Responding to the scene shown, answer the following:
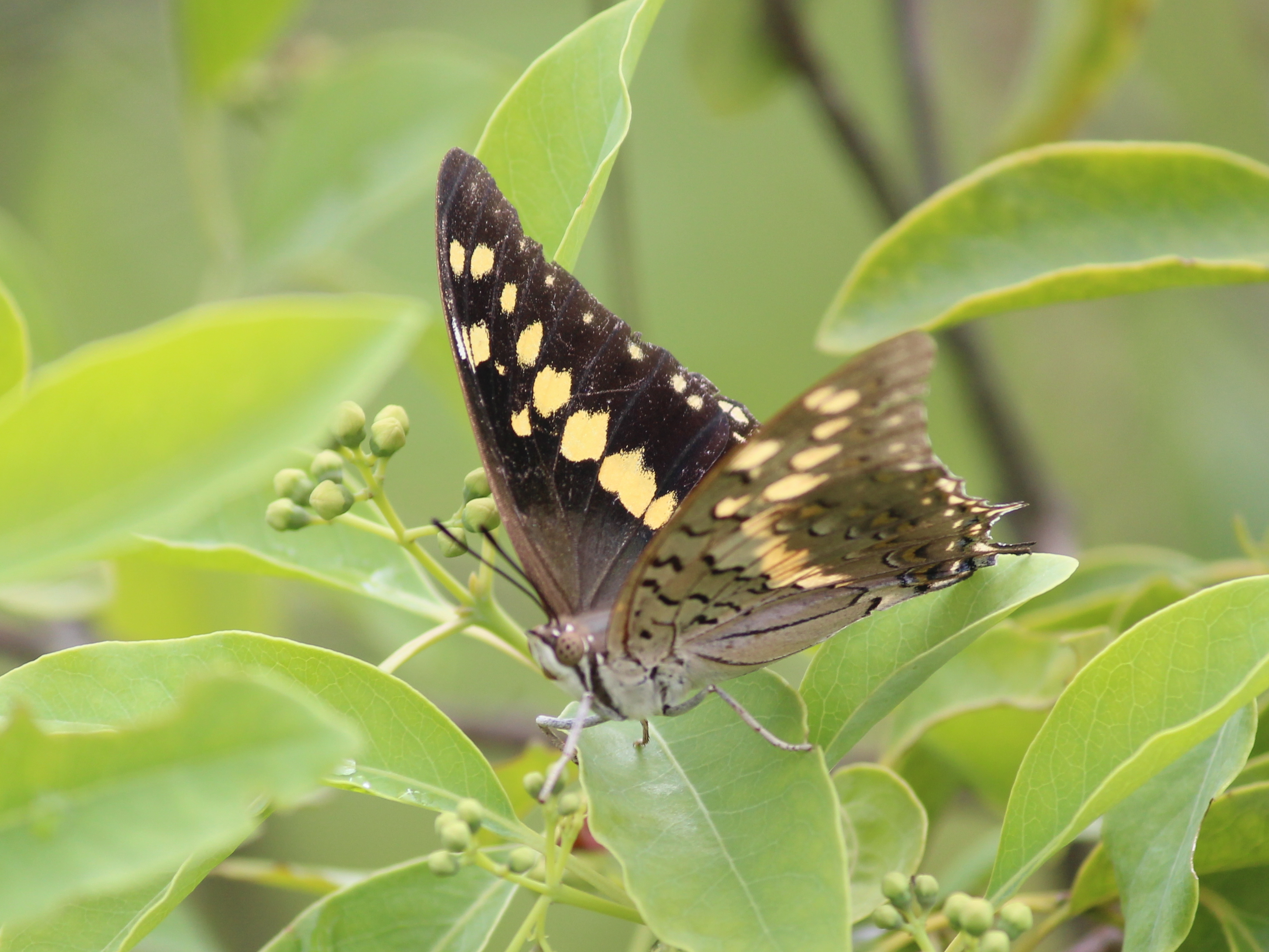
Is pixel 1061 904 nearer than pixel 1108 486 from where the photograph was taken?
Yes

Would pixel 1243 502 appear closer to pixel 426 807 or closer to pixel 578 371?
pixel 578 371

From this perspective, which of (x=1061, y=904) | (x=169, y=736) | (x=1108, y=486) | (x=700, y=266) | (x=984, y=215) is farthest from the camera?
(x=700, y=266)

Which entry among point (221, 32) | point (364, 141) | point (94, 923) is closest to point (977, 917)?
point (94, 923)

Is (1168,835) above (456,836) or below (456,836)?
below

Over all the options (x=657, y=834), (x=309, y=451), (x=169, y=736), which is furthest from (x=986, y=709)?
(x=169, y=736)

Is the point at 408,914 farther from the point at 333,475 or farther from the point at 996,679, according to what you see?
the point at 996,679

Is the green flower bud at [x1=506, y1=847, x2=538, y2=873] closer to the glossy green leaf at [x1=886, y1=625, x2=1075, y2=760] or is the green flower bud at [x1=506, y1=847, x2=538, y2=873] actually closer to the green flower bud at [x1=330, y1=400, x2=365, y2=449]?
the green flower bud at [x1=330, y1=400, x2=365, y2=449]

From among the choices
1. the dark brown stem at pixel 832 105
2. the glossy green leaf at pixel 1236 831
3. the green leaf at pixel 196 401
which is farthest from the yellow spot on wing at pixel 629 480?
the dark brown stem at pixel 832 105
